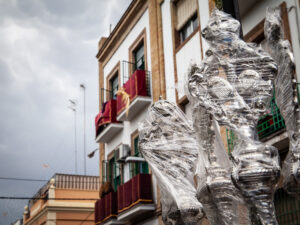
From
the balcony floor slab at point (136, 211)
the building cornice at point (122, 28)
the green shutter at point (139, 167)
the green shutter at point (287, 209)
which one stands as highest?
the building cornice at point (122, 28)

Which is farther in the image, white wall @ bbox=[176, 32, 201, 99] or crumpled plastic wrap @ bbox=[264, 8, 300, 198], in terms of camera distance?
white wall @ bbox=[176, 32, 201, 99]

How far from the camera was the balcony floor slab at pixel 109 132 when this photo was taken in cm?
1795

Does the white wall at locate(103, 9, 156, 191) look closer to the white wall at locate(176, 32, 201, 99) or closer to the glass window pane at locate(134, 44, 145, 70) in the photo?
the glass window pane at locate(134, 44, 145, 70)

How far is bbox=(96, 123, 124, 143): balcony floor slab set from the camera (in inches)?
707

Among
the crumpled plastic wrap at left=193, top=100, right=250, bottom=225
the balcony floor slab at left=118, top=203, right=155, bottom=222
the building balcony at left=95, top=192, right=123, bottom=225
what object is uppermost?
the building balcony at left=95, top=192, right=123, bottom=225

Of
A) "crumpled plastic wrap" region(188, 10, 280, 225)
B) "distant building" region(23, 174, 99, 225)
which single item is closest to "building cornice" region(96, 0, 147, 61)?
"distant building" region(23, 174, 99, 225)

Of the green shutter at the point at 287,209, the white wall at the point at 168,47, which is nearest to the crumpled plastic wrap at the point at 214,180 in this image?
the green shutter at the point at 287,209

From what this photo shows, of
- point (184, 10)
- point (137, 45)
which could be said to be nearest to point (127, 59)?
point (137, 45)

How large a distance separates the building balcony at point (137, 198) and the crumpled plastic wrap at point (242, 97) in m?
11.2

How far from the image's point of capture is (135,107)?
1616 cm

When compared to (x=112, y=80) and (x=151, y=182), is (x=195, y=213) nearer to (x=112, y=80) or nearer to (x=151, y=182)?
(x=151, y=182)

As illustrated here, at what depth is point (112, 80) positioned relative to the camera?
811 inches

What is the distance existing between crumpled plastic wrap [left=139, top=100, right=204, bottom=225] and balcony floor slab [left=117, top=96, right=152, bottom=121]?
10699 mm

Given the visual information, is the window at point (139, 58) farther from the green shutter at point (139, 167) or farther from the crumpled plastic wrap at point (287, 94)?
the crumpled plastic wrap at point (287, 94)
